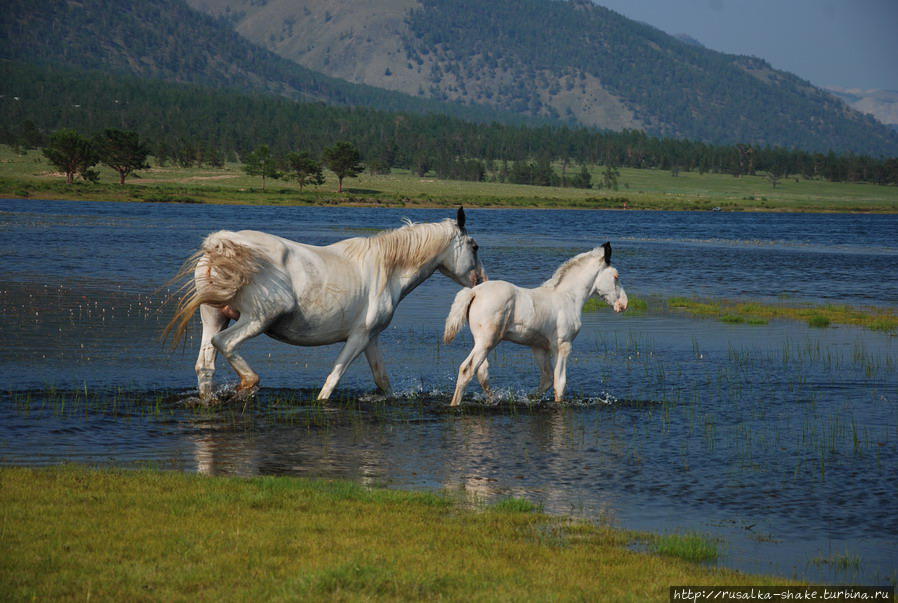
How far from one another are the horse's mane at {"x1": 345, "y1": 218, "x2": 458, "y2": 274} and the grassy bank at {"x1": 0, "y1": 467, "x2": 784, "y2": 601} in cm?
502

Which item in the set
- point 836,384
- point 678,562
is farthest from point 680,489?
point 836,384

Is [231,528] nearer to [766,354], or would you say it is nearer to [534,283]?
[766,354]

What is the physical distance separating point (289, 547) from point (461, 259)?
769cm

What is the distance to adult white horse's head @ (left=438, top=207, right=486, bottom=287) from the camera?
14477 mm

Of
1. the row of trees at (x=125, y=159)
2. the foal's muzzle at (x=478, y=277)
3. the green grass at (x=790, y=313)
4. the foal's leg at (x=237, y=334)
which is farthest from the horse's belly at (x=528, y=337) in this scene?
the row of trees at (x=125, y=159)

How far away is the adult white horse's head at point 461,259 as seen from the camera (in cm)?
1448

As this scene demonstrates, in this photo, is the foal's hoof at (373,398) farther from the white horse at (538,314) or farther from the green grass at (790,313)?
the green grass at (790,313)

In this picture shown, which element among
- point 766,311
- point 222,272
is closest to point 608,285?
point 222,272

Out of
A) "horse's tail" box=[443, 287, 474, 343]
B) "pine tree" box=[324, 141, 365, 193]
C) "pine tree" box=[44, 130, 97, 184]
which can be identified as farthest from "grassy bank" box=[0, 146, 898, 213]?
"horse's tail" box=[443, 287, 474, 343]

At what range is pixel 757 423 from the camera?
1354 cm

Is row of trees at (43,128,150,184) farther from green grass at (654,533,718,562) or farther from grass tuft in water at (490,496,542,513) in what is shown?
green grass at (654,533,718,562)

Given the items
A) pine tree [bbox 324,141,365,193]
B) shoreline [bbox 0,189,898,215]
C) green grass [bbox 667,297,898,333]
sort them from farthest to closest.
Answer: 1. pine tree [bbox 324,141,365,193]
2. shoreline [bbox 0,189,898,215]
3. green grass [bbox 667,297,898,333]

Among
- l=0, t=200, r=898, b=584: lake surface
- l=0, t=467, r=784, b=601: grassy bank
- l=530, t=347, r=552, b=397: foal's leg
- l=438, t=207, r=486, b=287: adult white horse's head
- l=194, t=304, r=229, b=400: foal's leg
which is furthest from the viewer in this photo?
l=530, t=347, r=552, b=397: foal's leg

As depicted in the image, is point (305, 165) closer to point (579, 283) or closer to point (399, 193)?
point (399, 193)
